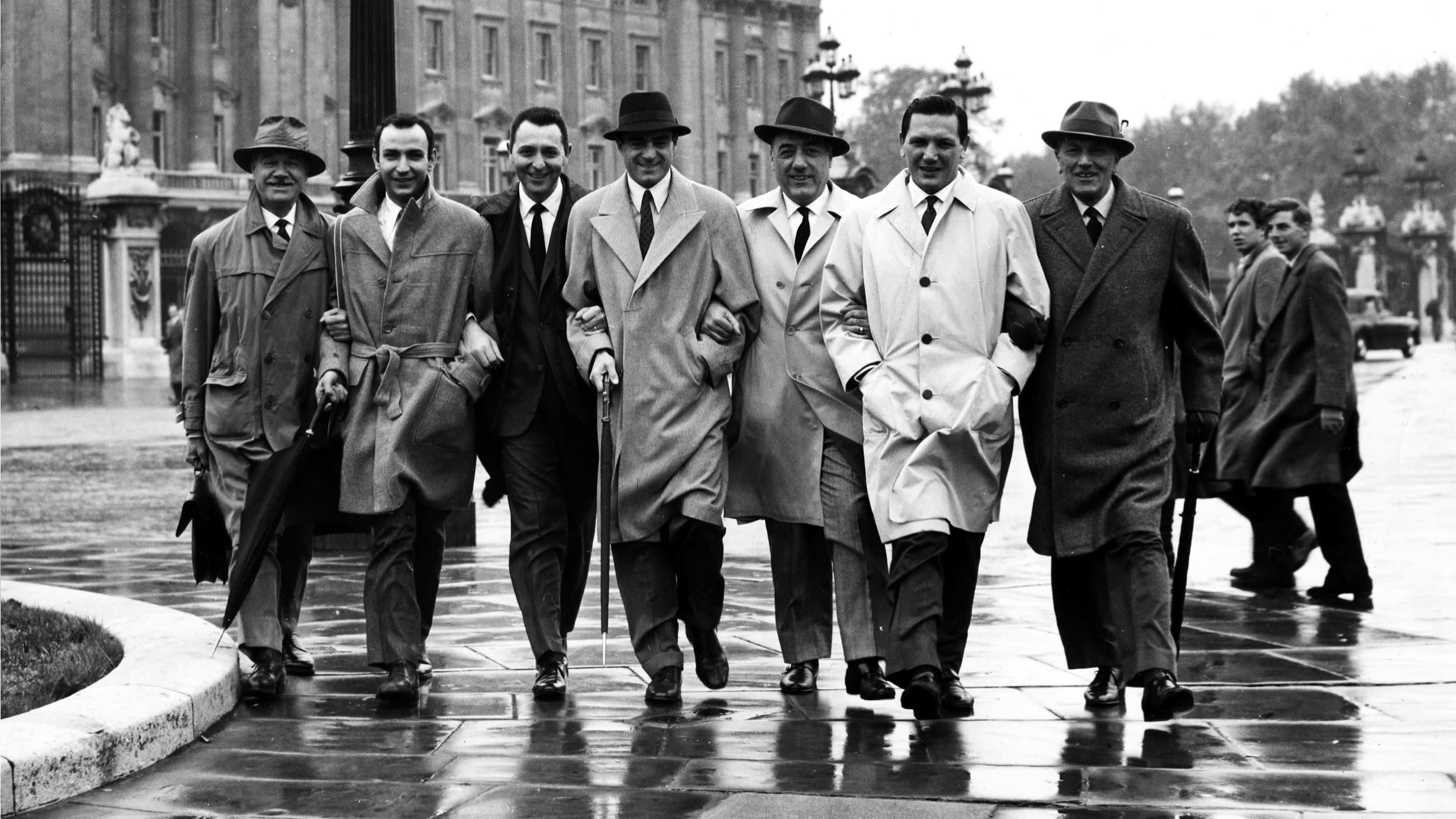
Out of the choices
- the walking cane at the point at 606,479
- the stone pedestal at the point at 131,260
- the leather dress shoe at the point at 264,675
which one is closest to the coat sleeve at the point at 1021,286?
the walking cane at the point at 606,479

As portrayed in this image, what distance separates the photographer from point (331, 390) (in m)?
6.62

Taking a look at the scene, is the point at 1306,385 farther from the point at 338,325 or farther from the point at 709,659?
the point at 338,325

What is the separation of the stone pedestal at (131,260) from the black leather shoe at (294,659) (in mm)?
31597

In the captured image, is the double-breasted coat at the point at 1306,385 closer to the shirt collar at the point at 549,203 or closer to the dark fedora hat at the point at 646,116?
the dark fedora hat at the point at 646,116

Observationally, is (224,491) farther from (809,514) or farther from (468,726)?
(809,514)

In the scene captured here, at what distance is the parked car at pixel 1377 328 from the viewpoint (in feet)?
173

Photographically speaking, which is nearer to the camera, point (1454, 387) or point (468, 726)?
point (468, 726)

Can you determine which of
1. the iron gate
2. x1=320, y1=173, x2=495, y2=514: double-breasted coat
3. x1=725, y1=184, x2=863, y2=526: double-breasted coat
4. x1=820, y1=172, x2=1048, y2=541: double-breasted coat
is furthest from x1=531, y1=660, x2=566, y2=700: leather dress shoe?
the iron gate

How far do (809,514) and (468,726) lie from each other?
4.35 feet

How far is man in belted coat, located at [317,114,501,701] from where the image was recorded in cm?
661

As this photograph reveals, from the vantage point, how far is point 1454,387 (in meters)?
33.8

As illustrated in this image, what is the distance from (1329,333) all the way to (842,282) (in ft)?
12.3

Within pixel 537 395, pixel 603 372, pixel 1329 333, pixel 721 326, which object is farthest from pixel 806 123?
pixel 1329 333

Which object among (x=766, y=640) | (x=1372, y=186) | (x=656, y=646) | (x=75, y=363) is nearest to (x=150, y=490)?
(x=766, y=640)
